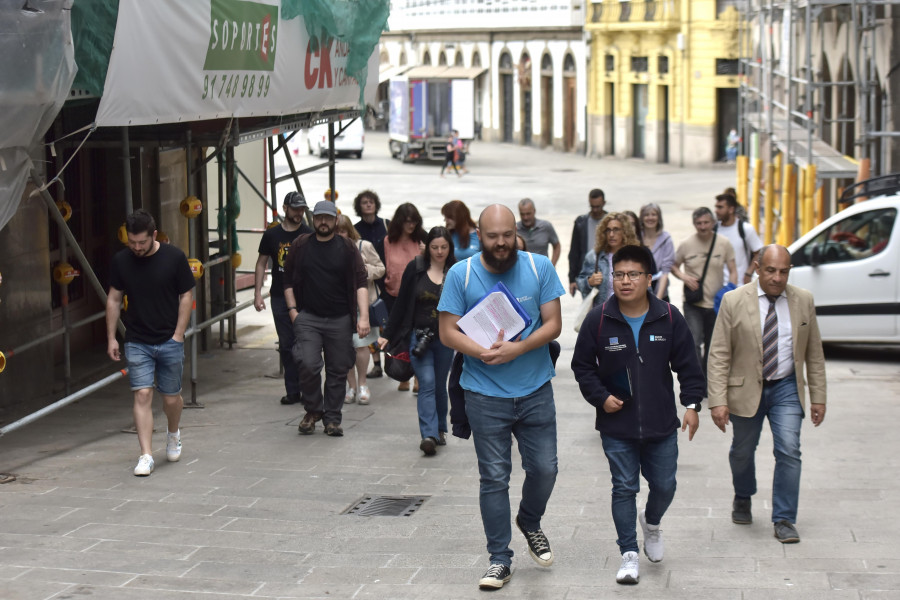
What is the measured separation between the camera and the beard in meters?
5.77

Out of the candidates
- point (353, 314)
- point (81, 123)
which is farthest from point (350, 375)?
point (81, 123)

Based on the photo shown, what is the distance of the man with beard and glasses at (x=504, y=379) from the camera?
5.80m

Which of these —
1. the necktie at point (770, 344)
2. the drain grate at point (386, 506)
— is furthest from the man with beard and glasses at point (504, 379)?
the drain grate at point (386, 506)

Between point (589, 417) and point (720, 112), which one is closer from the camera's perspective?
point (589, 417)

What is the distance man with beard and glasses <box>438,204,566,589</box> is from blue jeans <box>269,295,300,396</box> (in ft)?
15.2

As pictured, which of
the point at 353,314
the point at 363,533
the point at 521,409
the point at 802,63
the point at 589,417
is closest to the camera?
the point at 521,409

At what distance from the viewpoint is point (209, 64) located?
9.37m

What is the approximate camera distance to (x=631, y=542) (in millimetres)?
5875

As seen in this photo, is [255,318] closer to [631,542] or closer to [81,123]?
[81,123]

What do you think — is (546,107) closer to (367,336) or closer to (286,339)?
(286,339)

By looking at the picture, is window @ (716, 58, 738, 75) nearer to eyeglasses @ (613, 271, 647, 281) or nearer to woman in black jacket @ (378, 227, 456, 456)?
woman in black jacket @ (378, 227, 456, 456)

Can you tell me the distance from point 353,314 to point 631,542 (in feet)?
12.4

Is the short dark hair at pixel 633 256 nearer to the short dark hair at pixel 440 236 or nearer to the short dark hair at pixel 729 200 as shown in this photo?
the short dark hair at pixel 440 236

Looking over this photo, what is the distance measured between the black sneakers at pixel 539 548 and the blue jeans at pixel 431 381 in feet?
9.00
